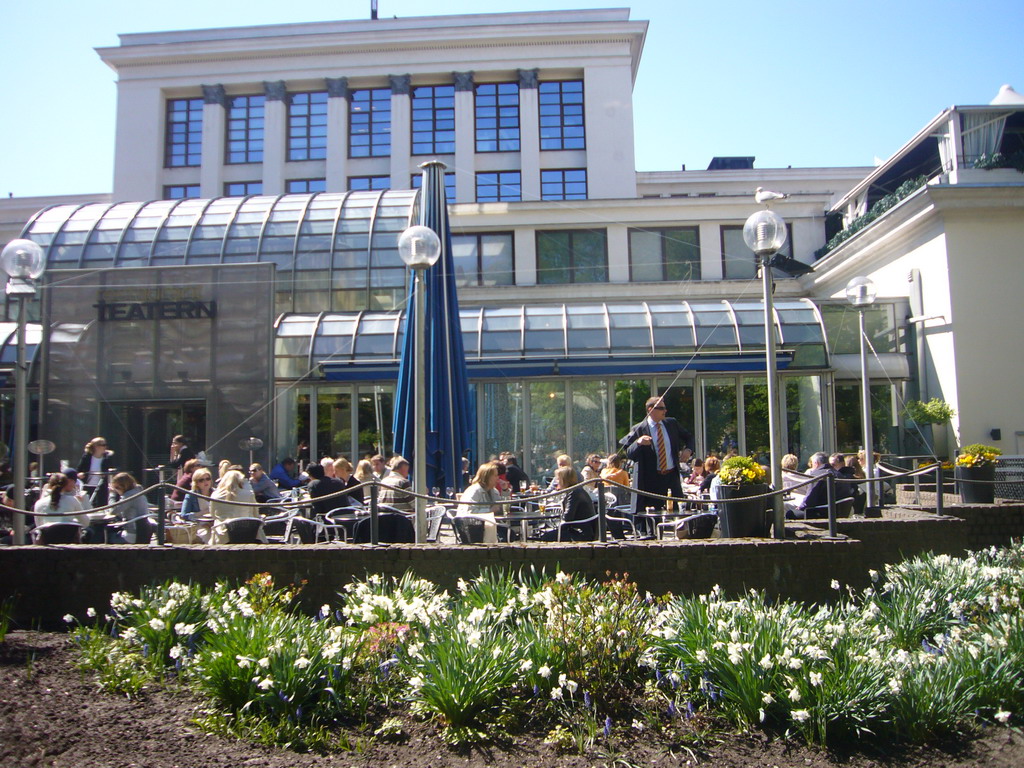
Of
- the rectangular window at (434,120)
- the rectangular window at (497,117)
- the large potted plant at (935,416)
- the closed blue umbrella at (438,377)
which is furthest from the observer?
the rectangular window at (434,120)

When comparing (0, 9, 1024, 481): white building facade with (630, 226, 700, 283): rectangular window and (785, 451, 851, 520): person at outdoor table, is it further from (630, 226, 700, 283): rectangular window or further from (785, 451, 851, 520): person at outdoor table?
(785, 451, 851, 520): person at outdoor table

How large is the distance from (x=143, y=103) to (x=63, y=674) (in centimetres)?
4541

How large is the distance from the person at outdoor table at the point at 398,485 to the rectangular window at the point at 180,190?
3639 cm

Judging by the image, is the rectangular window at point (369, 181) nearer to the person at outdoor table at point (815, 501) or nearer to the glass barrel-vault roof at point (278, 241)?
the glass barrel-vault roof at point (278, 241)

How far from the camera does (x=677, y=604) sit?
6156mm

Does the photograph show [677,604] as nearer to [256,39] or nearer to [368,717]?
[368,717]

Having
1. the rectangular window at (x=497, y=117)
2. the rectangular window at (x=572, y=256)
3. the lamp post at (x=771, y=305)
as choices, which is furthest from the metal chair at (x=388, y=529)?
the rectangular window at (x=497, y=117)

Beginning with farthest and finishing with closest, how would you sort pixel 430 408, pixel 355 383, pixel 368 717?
pixel 355 383, pixel 430 408, pixel 368 717

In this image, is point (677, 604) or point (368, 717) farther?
point (677, 604)

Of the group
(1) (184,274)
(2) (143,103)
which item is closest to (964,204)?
(1) (184,274)

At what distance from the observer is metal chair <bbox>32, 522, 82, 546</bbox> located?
28.2 ft

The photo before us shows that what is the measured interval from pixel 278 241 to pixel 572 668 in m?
20.0

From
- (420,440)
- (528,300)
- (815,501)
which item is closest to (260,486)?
(420,440)

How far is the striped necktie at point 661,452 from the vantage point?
9.80 metres
